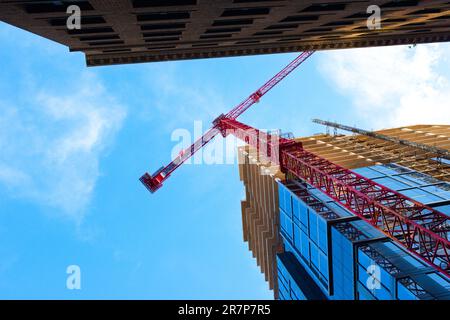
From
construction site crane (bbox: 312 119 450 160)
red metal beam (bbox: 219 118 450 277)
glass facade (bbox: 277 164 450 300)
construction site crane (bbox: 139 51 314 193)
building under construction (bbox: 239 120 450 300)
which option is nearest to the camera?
glass facade (bbox: 277 164 450 300)

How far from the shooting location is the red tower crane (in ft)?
82.0

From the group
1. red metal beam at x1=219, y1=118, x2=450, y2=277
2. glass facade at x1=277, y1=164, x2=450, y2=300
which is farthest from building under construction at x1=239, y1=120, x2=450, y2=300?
red metal beam at x1=219, y1=118, x2=450, y2=277

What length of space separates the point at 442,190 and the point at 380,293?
13.1 meters

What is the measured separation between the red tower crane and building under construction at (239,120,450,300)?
50.4 inches

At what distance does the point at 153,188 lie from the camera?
208ft

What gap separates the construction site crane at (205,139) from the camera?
210 ft

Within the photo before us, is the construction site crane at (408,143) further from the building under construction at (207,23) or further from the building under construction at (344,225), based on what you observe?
the building under construction at (207,23)

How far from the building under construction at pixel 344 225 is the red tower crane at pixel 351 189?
128 centimetres

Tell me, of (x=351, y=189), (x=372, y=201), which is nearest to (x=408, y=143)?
(x=351, y=189)

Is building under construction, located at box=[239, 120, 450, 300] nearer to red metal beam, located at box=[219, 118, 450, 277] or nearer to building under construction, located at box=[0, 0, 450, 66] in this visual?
red metal beam, located at box=[219, 118, 450, 277]

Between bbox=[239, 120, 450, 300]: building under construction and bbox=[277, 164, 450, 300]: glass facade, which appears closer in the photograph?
bbox=[277, 164, 450, 300]: glass facade

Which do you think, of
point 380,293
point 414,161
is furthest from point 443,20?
point 380,293

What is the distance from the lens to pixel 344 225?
32281 millimetres
